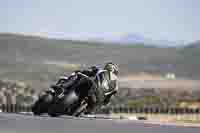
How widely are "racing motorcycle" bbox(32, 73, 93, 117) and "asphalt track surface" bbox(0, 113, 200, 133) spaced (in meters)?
5.93

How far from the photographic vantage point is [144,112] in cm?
8894

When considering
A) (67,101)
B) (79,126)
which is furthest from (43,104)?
(79,126)

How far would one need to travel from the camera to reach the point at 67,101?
90.4 ft

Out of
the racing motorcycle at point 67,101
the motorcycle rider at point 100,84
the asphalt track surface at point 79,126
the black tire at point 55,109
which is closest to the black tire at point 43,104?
the racing motorcycle at point 67,101

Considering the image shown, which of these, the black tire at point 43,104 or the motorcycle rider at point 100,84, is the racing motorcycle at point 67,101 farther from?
the motorcycle rider at point 100,84

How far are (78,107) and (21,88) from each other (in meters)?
104

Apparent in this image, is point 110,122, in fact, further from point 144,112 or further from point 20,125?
point 144,112

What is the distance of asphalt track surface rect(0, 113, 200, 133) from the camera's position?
18.1 m

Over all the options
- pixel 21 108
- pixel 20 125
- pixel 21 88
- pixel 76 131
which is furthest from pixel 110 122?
pixel 21 88

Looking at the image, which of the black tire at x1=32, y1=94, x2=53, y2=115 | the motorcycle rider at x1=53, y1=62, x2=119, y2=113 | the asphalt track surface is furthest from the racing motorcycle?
the asphalt track surface

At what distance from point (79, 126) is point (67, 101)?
27.2 ft

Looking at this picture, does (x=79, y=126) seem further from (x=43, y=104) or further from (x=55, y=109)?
(x=43, y=104)

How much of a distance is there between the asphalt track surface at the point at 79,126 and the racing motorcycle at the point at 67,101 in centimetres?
593

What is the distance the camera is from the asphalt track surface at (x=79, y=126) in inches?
714
